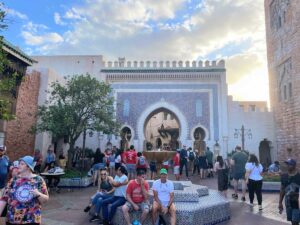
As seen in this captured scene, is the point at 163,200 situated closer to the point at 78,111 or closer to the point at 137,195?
the point at 137,195

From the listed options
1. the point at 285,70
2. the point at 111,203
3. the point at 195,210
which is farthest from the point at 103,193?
the point at 285,70

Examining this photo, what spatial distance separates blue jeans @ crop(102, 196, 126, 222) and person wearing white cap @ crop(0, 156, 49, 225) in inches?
92.4

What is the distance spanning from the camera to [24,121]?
11656 millimetres

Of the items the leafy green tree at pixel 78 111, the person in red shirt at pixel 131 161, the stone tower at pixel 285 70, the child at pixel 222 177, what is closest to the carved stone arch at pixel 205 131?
the stone tower at pixel 285 70

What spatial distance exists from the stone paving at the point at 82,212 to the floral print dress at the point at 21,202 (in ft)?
8.72

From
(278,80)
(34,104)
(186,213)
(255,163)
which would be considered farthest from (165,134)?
(186,213)

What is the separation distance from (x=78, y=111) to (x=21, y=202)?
9620 millimetres

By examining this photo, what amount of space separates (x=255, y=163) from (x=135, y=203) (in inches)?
137

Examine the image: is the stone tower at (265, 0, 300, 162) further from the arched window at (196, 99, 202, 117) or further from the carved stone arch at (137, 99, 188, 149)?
the carved stone arch at (137, 99, 188, 149)

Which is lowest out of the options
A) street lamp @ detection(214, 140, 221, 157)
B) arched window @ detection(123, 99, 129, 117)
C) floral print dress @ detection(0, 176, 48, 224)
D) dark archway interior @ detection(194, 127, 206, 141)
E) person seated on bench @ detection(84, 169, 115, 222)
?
person seated on bench @ detection(84, 169, 115, 222)

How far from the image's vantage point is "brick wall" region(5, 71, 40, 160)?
1070cm

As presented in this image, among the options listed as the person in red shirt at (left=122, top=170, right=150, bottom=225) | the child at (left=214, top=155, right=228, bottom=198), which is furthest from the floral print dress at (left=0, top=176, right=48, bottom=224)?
the child at (left=214, top=155, right=228, bottom=198)

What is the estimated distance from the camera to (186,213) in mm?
4668

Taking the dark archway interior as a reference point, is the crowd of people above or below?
below
